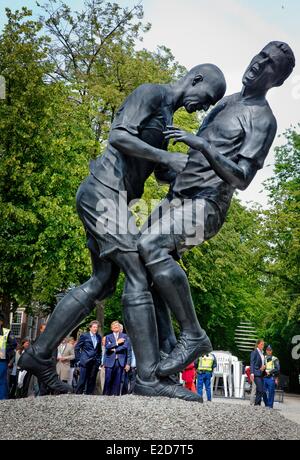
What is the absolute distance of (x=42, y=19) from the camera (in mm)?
28156

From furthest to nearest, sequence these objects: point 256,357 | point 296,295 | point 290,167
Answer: point 290,167 → point 296,295 → point 256,357

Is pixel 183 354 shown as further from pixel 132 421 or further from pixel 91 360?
pixel 91 360

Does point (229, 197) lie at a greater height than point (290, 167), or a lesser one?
lesser

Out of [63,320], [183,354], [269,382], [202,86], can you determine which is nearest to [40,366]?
[63,320]

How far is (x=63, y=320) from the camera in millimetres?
5402

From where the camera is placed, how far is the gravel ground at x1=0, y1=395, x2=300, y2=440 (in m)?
4.06

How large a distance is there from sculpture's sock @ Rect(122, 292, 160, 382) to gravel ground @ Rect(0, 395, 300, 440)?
1.56ft

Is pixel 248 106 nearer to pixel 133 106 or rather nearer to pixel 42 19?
pixel 133 106

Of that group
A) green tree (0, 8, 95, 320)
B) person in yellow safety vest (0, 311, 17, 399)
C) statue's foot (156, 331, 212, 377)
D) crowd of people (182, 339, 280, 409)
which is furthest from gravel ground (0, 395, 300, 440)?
green tree (0, 8, 95, 320)

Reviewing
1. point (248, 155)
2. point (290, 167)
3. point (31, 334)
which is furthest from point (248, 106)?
point (31, 334)

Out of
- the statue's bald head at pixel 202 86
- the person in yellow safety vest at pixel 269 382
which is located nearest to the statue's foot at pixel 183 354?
the statue's bald head at pixel 202 86

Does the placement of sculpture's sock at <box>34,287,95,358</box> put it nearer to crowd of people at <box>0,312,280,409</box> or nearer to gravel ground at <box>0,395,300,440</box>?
gravel ground at <box>0,395,300,440</box>

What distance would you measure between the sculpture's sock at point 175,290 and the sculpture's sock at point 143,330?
0.48ft
